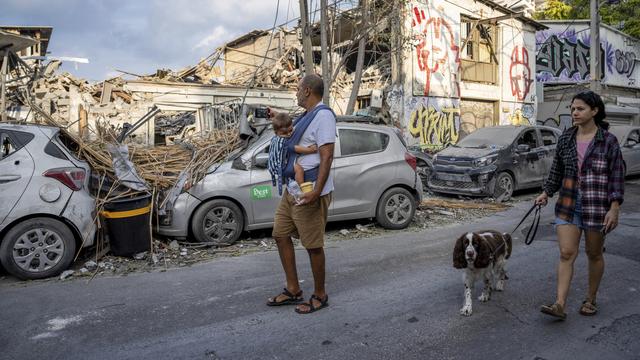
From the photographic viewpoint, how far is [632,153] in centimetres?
1384

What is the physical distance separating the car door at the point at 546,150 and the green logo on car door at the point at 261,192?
763 centimetres

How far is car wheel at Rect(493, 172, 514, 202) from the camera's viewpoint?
1062 cm

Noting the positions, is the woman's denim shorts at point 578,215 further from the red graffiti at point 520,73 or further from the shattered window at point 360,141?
the red graffiti at point 520,73

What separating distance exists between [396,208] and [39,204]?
197 inches

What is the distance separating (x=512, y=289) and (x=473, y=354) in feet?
5.16

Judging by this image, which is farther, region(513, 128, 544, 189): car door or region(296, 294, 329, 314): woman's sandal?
region(513, 128, 544, 189): car door

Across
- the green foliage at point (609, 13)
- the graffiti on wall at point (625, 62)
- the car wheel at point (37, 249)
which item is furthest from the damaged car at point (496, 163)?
the green foliage at point (609, 13)

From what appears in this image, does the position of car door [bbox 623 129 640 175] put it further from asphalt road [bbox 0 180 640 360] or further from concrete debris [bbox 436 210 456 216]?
asphalt road [bbox 0 180 640 360]

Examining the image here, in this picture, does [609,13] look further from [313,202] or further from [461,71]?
[313,202]

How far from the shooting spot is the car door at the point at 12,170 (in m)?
5.09

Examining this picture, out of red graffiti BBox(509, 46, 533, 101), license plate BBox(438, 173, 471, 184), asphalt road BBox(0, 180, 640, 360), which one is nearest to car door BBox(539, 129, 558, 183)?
license plate BBox(438, 173, 471, 184)

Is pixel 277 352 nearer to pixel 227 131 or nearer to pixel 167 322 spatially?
pixel 167 322

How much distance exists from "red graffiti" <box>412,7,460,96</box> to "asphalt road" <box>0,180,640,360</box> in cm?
1190

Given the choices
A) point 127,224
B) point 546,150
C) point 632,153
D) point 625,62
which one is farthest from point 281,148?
point 625,62
